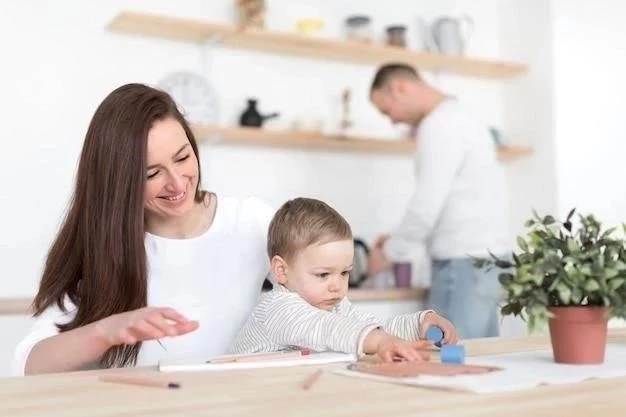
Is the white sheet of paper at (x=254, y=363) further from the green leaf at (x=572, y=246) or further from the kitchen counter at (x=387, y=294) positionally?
the kitchen counter at (x=387, y=294)

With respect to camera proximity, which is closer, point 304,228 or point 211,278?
point 304,228

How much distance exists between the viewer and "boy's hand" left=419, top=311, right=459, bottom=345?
1744 mm

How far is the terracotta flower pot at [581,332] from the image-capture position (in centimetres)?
141

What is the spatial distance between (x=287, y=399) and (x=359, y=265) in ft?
10.2

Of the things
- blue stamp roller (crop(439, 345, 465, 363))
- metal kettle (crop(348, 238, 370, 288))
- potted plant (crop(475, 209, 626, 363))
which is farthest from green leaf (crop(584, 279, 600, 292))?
metal kettle (crop(348, 238, 370, 288))

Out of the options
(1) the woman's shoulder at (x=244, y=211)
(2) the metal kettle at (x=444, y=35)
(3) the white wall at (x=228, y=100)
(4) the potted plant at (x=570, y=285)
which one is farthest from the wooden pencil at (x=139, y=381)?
(2) the metal kettle at (x=444, y=35)

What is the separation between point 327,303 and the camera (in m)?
1.85

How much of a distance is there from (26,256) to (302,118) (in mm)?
1332

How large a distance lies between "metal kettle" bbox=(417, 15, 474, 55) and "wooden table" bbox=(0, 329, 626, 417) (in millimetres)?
3501

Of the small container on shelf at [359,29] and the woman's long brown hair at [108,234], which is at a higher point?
the small container on shelf at [359,29]

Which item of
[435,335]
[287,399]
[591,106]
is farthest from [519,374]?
[591,106]

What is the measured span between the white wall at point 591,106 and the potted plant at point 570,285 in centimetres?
326

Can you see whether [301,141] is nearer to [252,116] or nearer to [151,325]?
[252,116]

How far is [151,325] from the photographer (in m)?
1.37
